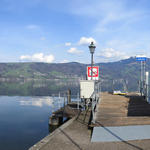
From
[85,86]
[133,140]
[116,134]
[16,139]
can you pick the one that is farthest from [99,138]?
[16,139]

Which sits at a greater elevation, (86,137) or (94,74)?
(94,74)

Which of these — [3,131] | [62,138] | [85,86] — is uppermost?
[85,86]

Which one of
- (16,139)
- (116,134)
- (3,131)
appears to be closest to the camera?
(116,134)

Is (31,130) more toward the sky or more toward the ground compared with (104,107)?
more toward the ground

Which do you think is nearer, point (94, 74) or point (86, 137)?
point (86, 137)

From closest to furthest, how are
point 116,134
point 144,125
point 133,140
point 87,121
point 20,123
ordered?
1. point 133,140
2. point 116,134
3. point 144,125
4. point 87,121
5. point 20,123

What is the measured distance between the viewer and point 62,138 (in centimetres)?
807

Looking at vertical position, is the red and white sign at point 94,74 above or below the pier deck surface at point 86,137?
above

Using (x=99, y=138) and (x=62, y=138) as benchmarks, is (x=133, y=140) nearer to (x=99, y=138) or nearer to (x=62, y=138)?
(x=99, y=138)

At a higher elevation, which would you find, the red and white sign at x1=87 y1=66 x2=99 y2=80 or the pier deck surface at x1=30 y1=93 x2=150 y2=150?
the red and white sign at x1=87 y1=66 x2=99 y2=80

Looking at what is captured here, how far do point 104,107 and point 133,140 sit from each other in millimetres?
6065

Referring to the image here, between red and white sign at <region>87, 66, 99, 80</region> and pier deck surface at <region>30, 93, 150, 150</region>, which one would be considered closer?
pier deck surface at <region>30, 93, 150, 150</region>

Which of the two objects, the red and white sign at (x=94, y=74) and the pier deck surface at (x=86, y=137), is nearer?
the pier deck surface at (x=86, y=137)

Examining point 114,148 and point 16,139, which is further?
point 16,139
